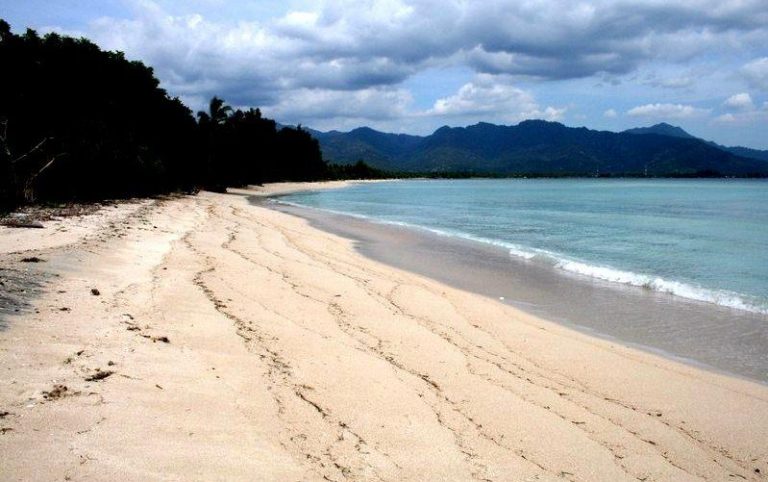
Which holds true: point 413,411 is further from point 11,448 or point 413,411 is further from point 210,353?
point 11,448

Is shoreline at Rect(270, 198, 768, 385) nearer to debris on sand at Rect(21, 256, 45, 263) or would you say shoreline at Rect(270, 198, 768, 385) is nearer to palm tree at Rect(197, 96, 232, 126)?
debris on sand at Rect(21, 256, 45, 263)

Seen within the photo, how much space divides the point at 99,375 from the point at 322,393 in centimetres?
217

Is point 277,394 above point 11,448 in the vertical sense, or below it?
below

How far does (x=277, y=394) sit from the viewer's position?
5172mm

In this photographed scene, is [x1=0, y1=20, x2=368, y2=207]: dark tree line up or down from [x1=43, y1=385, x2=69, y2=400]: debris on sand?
up

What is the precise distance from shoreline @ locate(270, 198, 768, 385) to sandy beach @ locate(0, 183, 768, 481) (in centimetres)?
86

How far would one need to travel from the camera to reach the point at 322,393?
17.5 feet

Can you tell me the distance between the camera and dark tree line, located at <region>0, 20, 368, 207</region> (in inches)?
927

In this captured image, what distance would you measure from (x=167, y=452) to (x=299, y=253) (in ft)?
42.5

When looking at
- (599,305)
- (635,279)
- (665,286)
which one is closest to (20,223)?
(599,305)

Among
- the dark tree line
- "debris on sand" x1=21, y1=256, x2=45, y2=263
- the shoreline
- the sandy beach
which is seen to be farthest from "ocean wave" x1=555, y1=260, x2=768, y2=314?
the dark tree line

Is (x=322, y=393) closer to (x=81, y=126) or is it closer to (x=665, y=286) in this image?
(x=665, y=286)

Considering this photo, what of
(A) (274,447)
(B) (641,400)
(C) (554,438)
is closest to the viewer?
(A) (274,447)

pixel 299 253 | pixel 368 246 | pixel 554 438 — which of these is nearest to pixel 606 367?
pixel 554 438
